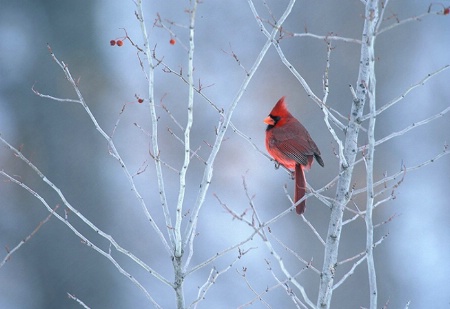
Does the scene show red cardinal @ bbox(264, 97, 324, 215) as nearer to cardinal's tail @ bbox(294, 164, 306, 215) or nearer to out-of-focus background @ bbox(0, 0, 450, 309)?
cardinal's tail @ bbox(294, 164, 306, 215)

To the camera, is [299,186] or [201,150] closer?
[299,186]

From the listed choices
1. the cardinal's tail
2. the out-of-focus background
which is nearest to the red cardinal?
the cardinal's tail

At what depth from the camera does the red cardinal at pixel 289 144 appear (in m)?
3.52

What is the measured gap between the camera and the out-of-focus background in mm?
6520

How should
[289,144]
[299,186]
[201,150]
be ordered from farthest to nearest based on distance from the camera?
1. [201,150]
2. [289,144]
3. [299,186]

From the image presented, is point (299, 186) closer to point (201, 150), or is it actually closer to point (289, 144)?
point (289, 144)

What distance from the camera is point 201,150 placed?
23.1 ft

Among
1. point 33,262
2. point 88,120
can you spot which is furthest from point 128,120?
point 33,262

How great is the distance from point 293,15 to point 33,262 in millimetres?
3169

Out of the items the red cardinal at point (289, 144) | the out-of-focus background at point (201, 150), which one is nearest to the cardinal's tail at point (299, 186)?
the red cardinal at point (289, 144)

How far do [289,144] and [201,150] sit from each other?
11.5 feet

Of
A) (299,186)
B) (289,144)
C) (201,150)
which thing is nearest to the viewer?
(299,186)

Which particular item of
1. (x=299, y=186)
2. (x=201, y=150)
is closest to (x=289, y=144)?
(x=299, y=186)

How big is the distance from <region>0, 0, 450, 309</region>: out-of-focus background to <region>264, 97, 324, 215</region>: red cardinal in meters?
2.46
